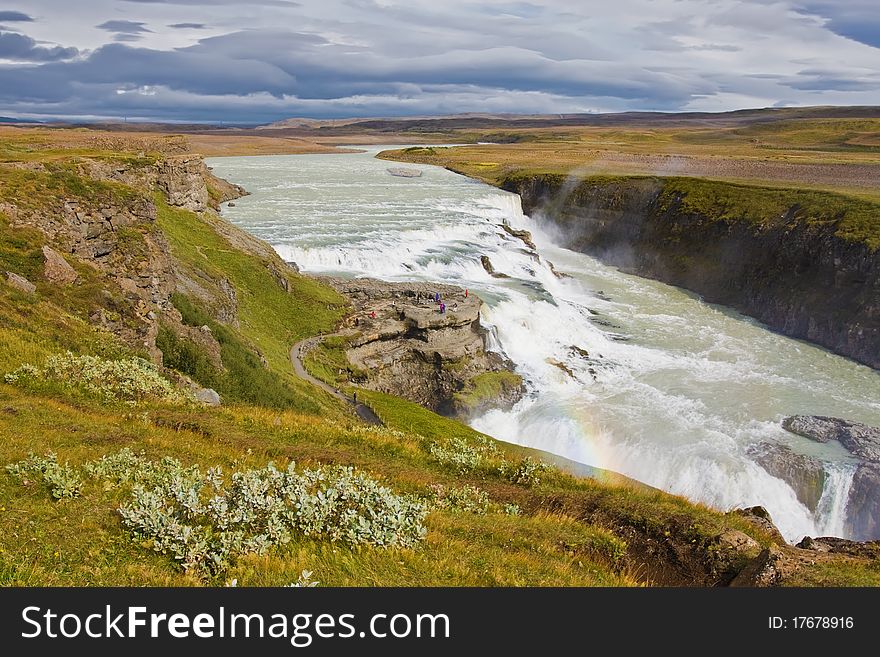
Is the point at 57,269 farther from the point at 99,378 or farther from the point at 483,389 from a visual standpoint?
the point at 483,389

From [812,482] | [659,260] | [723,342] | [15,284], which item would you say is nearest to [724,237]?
[659,260]

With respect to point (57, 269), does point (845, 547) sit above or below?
below

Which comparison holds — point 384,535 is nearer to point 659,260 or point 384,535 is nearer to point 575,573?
point 575,573

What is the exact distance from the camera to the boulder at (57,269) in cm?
1719

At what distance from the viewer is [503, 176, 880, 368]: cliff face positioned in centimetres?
4344

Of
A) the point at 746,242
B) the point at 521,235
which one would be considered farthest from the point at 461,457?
the point at 746,242

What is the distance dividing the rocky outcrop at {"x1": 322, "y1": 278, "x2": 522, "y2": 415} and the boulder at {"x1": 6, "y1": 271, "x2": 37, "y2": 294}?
16.3 meters

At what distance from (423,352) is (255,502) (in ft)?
86.6

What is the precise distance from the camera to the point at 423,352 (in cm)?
3334

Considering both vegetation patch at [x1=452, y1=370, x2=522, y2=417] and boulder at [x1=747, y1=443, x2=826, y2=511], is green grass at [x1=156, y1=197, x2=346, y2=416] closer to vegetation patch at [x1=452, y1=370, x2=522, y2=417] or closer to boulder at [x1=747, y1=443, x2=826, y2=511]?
vegetation patch at [x1=452, y1=370, x2=522, y2=417]

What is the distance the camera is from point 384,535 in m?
6.83

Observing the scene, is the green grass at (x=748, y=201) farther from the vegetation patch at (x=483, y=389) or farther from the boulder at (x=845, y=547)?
the boulder at (x=845, y=547)

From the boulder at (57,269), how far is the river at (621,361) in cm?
1989

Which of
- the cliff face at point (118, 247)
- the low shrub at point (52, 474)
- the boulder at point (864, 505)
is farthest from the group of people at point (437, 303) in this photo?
the low shrub at point (52, 474)
